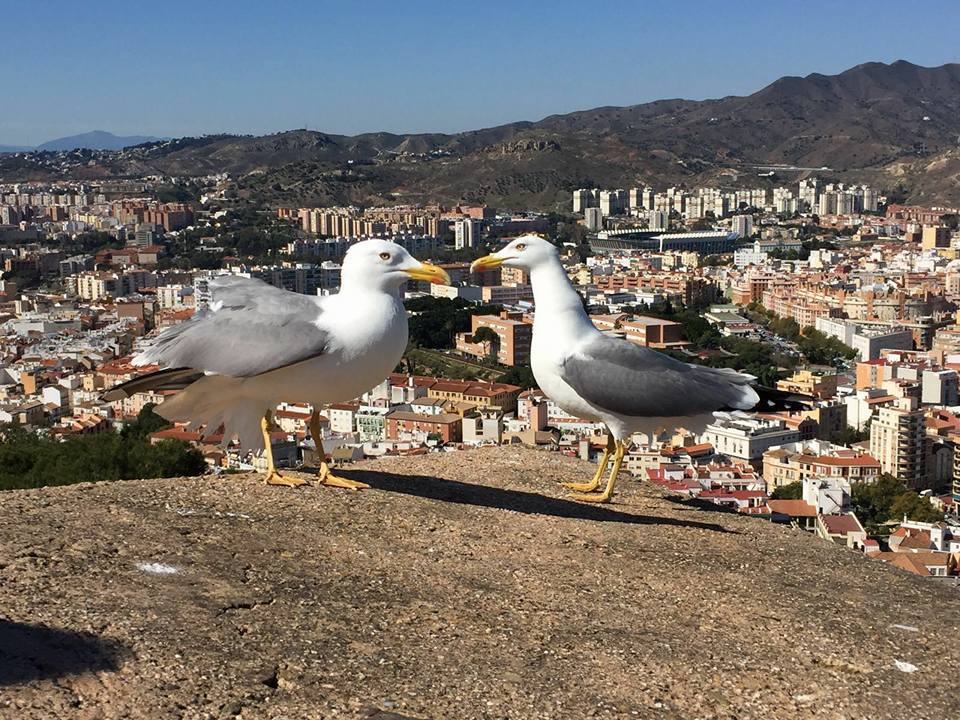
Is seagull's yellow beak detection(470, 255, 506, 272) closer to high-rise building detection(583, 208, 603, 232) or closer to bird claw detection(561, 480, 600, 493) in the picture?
bird claw detection(561, 480, 600, 493)

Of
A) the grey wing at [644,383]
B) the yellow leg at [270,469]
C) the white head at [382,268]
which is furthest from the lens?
the grey wing at [644,383]

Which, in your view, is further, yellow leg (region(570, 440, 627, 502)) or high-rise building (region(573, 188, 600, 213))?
high-rise building (region(573, 188, 600, 213))

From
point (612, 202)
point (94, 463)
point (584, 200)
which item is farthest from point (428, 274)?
point (584, 200)

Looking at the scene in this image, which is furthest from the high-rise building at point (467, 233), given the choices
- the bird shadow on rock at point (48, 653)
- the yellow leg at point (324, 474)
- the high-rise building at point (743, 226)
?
the bird shadow on rock at point (48, 653)

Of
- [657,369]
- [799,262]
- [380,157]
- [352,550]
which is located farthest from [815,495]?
[380,157]

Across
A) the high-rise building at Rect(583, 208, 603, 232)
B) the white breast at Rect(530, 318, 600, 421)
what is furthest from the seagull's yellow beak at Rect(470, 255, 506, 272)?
the high-rise building at Rect(583, 208, 603, 232)

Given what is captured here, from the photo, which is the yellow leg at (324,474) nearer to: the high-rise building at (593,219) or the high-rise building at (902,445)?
the high-rise building at (902,445)

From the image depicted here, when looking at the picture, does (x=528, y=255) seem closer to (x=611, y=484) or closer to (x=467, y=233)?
(x=611, y=484)
